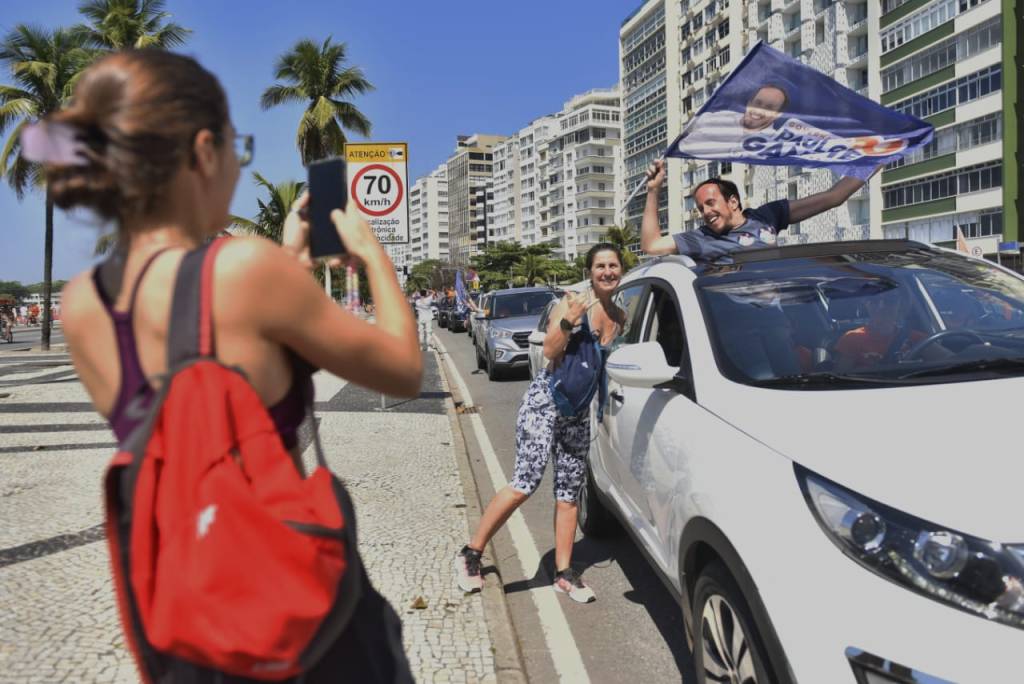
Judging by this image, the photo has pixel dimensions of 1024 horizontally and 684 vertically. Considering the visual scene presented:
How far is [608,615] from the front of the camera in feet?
14.0

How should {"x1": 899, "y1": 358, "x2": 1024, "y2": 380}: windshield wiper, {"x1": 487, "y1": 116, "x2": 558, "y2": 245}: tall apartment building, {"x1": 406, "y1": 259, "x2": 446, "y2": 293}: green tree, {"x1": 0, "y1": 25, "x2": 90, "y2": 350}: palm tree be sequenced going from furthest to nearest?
1. {"x1": 487, "y1": 116, "x2": 558, "y2": 245}: tall apartment building
2. {"x1": 406, "y1": 259, "x2": 446, "y2": 293}: green tree
3. {"x1": 0, "y1": 25, "x2": 90, "y2": 350}: palm tree
4. {"x1": 899, "y1": 358, "x2": 1024, "y2": 380}: windshield wiper

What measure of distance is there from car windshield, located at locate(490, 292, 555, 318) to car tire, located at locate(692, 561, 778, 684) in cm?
1450

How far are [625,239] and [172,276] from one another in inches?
3295

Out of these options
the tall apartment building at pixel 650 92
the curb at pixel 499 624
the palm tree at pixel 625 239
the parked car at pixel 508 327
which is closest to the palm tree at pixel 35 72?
the parked car at pixel 508 327

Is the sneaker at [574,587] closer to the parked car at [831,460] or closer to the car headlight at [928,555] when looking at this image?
the parked car at [831,460]

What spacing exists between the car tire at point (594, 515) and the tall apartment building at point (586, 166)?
106 metres

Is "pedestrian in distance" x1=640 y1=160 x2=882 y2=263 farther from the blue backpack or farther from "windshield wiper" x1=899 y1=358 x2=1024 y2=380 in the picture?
"windshield wiper" x1=899 y1=358 x2=1024 y2=380

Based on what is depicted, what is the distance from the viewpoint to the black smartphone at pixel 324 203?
162cm

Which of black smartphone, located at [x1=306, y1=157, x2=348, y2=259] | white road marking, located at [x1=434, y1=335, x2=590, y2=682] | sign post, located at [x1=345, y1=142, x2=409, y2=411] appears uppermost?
sign post, located at [x1=345, y1=142, x2=409, y2=411]

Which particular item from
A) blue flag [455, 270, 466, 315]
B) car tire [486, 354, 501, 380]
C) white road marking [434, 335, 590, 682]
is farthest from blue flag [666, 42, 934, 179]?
blue flag [455, 270, 466, 315]

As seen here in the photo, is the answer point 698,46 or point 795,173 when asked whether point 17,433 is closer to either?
point 795,173

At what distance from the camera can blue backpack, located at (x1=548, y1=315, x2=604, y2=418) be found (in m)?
4.22

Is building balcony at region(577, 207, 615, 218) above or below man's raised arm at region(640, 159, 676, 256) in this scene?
above

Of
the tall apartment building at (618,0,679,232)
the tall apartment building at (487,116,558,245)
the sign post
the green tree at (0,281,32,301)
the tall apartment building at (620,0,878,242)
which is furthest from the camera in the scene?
the green tree at (0,281,32,301)
